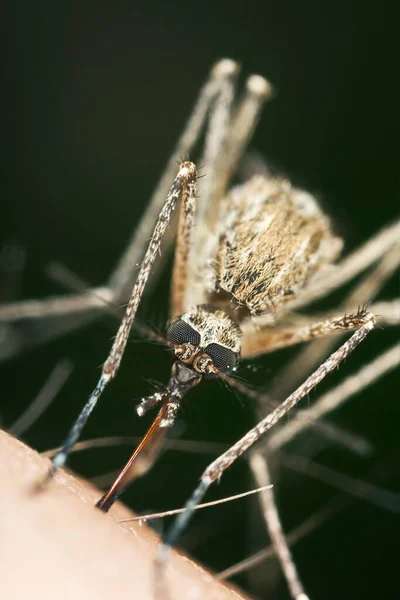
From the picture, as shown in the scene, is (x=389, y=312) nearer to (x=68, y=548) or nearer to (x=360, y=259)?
(x=360, y=259)

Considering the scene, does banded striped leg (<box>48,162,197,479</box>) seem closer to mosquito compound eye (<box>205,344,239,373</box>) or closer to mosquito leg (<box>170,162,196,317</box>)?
mosquito leg (<box>170,162,196,317</box>)

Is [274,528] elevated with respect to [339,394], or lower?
lower

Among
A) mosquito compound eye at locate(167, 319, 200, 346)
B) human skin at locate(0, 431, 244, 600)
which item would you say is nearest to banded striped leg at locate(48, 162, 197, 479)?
human skin at locate(0, 431, 244, 600)

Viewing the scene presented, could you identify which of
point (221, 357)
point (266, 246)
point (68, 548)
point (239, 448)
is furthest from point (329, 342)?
point (68, 548)

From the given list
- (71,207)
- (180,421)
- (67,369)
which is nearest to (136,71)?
(71,207)

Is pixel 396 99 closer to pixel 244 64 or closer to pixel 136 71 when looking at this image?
pixel 244 64

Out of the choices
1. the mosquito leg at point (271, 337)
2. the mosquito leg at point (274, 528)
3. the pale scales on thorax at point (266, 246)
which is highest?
the pale scales on thorax at point (266, 246)

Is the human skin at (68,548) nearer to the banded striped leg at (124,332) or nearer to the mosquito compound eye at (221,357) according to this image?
the banded striped leg at (124,332)

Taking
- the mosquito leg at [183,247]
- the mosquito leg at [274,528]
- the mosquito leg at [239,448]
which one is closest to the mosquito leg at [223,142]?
the mosquito leg at [183,247]
